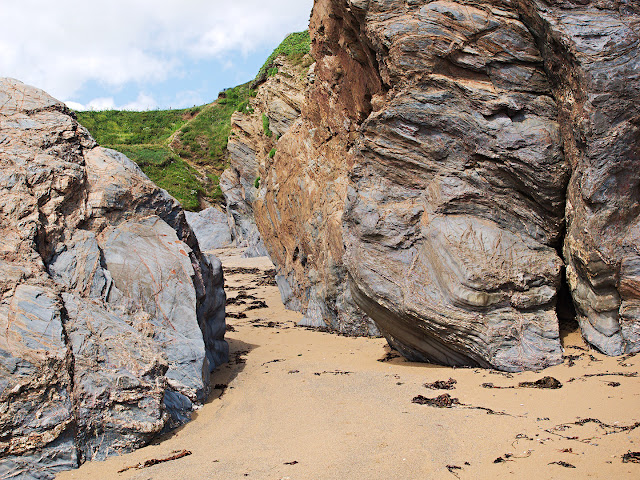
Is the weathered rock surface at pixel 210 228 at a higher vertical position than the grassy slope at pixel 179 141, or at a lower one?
lower

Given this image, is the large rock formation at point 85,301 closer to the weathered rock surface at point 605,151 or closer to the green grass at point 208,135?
the weathered rock surface at point 605,151

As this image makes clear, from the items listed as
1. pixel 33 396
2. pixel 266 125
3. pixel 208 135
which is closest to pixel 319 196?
pixel 33 396

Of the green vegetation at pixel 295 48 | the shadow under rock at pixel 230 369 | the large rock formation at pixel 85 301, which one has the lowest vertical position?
the shadow under rock at pixel 230 369

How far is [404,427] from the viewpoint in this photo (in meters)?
5.04

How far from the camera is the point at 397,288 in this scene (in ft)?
22.5

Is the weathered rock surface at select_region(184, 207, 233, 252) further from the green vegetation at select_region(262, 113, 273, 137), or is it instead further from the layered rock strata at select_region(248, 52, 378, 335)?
the layered rock strata at select_region(248, 52, 378, 335)

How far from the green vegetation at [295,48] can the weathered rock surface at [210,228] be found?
34.9ft

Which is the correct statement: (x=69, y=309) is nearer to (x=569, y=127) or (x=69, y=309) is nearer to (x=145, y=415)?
(x=145, y=415)

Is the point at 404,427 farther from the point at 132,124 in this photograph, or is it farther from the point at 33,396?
the point at 132,124

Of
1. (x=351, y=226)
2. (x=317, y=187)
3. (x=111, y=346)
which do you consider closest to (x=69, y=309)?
(x=111, y=346)

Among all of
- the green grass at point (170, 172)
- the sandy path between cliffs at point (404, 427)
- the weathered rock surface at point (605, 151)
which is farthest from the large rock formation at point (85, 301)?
the green grass at point (170, 172)

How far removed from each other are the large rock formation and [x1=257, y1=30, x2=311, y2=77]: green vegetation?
44.0 ft

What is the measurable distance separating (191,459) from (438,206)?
13.6ft

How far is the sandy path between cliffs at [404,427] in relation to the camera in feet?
13.7
